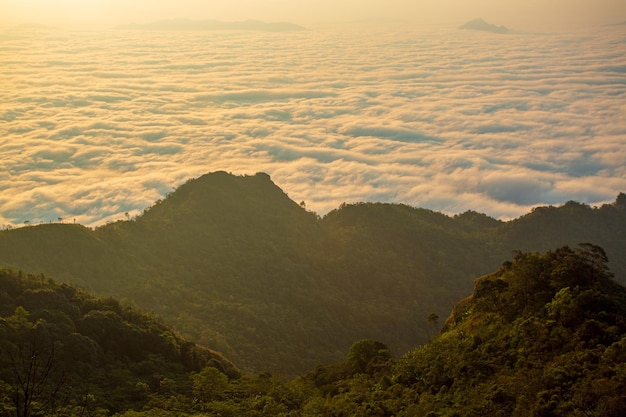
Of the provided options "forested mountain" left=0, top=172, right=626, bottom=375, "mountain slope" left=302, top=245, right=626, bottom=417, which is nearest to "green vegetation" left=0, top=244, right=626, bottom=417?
"mountain slope" left=302, top=245, right=626, bottom=417

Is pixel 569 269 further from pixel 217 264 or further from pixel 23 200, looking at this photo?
pixel 23 200

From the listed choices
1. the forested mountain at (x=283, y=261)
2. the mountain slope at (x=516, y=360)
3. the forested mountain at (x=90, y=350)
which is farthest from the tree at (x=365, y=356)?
the forested mountain at (x=283, y=261)

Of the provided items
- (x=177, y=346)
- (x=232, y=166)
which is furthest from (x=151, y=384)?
(x=232, y=166)

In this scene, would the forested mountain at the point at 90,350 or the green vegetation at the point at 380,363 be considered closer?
the green vegetation at the point at 380,363

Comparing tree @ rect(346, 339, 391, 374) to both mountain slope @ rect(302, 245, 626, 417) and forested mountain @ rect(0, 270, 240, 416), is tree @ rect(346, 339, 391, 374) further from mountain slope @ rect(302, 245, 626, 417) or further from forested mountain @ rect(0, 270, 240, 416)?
forested mountain @ rect(0, 270, 240, 416)

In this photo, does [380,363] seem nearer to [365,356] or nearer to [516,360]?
[365,356]

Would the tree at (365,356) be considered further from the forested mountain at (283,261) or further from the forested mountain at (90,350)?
the forested mountain at (283,261)

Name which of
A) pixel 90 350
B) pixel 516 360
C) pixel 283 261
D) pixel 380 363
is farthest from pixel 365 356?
pixel 283 261
